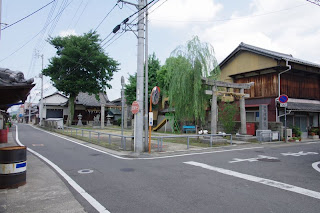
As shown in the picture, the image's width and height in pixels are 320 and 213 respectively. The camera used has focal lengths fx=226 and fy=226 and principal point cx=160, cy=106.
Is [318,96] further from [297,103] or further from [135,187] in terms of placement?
[135,187]

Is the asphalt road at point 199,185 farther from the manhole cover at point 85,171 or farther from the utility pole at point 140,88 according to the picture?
the utility pole at point 140,88

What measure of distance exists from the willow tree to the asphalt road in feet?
27.0

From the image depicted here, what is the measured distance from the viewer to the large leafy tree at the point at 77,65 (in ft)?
116

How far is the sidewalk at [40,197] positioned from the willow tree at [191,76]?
1170 cm

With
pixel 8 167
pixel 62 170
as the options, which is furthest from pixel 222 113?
pixel 8 167

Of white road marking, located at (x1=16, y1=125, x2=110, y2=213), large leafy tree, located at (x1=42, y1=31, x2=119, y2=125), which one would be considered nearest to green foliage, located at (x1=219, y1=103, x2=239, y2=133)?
white road marking, located at (x1=16, y1=125, x2=110, y2=213)

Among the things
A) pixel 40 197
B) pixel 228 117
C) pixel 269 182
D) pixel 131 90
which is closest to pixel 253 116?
pixel 228 117

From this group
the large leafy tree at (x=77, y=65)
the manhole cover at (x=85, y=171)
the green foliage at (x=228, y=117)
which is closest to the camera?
the manhole cover at (x=85, y=171)

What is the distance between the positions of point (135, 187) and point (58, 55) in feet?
125

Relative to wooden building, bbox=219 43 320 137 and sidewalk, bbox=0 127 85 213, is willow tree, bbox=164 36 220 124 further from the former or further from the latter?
sidewalk, bbox=0 127 85 213

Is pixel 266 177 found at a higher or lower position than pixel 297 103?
lower

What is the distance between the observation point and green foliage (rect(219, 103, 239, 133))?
18875 mm

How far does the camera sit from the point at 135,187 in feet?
18.4

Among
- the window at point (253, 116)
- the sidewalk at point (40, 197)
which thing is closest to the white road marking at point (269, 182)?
the sidewalk at point (40, 197)
